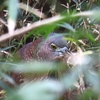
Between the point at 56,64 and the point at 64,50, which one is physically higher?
the point at 64,50

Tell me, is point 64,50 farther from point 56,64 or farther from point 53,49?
point 56,64

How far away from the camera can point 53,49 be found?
1915mm

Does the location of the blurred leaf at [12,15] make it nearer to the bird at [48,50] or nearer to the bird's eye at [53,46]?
the bird at [48,50]

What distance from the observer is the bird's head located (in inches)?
71.1

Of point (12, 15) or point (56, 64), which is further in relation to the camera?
point (56, 64)

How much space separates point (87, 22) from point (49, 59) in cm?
30

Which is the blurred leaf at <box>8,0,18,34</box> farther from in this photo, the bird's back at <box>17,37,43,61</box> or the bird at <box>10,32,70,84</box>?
the bird's back at <box>17,37,43,61</box>

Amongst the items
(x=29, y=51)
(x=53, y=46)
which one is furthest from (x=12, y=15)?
(x=29, y=51)

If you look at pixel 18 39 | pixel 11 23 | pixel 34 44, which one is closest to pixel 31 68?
pixel 11 23

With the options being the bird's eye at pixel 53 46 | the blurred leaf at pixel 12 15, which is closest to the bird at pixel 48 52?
the bird's eye at pixel 53 46

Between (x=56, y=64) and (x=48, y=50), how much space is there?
3.51 ft

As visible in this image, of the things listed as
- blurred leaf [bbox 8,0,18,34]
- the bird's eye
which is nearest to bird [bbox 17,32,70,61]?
the bird's eye

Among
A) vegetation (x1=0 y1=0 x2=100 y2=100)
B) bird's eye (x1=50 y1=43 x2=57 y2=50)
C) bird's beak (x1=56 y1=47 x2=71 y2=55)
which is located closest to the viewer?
vegetation (x1=0 y1=0 x2=100 y2=100)

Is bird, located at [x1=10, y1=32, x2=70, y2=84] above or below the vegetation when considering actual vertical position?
above
